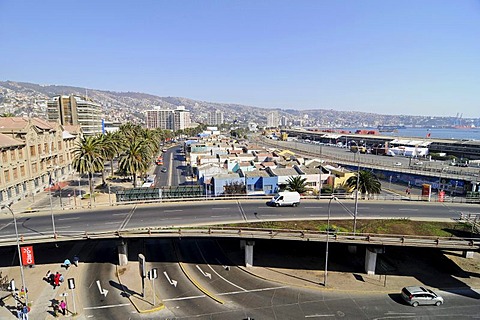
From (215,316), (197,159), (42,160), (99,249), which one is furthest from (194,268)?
(197,159)

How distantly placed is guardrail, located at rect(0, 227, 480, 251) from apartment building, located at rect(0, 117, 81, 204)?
102ft

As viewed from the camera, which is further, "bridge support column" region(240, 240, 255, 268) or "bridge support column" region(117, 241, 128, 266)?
"bridge support column" region(117, 241, 128, 266)

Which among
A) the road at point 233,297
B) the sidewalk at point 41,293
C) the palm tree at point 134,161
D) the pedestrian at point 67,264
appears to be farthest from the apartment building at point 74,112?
the road at point 233,297

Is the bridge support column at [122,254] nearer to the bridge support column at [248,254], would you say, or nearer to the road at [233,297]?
the road at [233,297]

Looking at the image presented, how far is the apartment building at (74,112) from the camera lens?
443 feet

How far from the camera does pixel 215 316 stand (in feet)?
77.5

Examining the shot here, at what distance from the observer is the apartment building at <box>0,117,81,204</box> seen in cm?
5184

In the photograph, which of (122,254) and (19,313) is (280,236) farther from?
(19,313)

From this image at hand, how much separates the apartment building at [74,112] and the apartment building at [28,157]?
65.5 meters

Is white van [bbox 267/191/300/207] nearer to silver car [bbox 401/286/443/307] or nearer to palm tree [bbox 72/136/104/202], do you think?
silver car [bbox 401/286/443/307]

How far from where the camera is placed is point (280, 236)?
29.3m

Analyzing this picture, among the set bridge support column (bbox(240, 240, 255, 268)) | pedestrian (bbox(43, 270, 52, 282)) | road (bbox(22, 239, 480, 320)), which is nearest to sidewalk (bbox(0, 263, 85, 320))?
pedestrian (bbox(43, 270, 52, 282))

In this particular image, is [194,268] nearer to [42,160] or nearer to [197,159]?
[42,160]

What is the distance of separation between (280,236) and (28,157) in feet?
187
